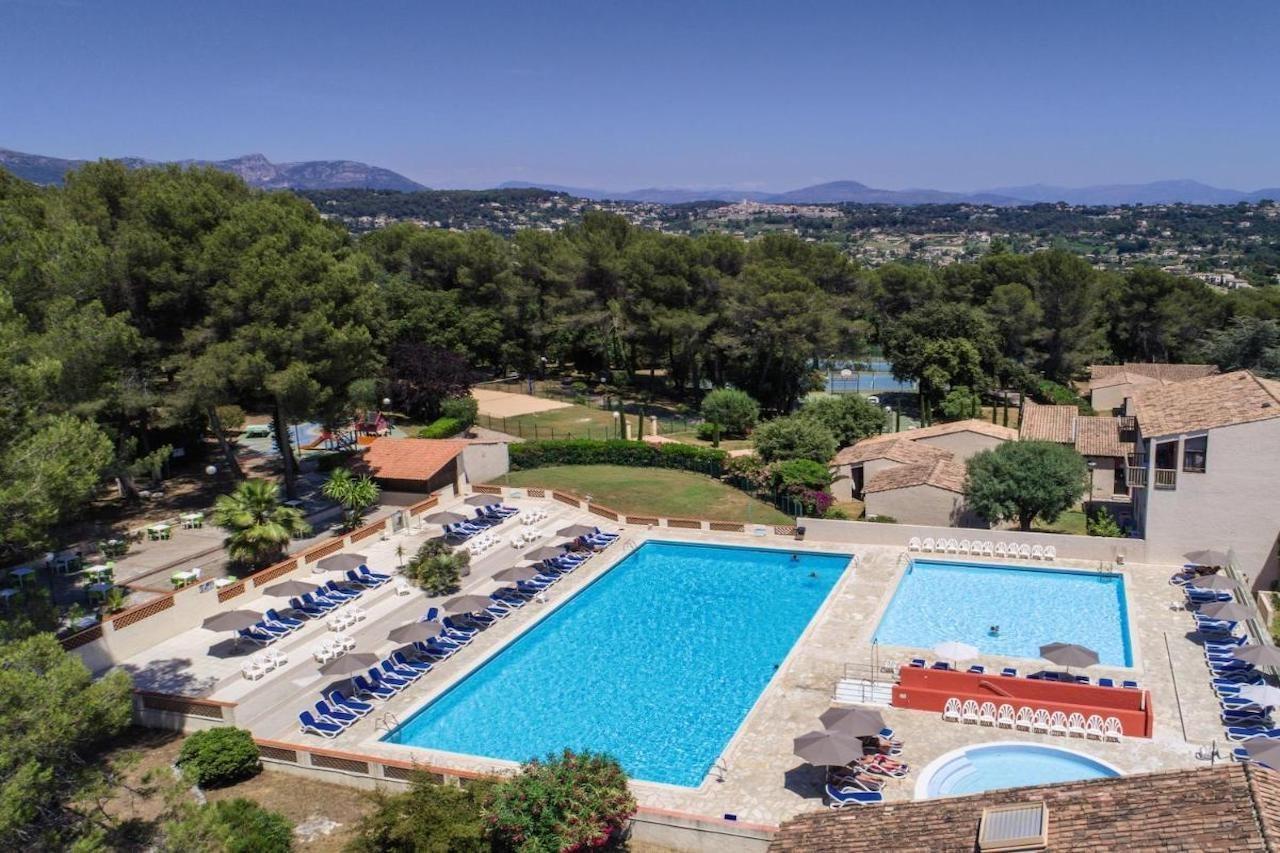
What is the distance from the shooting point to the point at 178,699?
18656mm

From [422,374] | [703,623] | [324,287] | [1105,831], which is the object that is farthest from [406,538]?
[1105,831]

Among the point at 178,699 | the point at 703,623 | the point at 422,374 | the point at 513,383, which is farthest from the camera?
the point at 513,383

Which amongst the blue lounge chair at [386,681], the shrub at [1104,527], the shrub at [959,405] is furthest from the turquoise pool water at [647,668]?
the shrub at [959,405]

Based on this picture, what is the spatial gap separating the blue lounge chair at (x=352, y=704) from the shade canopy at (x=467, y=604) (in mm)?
3696

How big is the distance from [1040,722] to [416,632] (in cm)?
1379

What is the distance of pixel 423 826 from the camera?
12.6m

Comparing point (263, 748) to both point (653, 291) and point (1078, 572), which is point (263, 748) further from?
point (653, 291)

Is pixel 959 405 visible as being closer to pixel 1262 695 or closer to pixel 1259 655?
pixel 1259 655

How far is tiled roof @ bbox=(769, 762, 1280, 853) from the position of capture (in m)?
8.69

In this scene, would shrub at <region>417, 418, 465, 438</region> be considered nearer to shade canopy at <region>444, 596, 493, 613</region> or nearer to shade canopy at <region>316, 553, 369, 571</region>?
Result: shade canopy at <region>316, 553, 369, 571</region>

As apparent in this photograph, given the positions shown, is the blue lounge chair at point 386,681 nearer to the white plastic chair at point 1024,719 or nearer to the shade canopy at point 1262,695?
the white plastic chair at point 1024,719

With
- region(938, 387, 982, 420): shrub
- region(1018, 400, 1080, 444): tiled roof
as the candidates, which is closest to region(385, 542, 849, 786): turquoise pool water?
region(1018, 400, 1080, 444): tiled roof

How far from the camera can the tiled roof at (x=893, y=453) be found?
34.2 meters

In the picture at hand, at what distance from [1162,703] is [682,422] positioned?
113 ft
